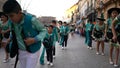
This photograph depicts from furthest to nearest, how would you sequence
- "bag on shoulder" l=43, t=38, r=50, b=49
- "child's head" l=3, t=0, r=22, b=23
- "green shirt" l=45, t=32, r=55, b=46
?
1. "green shirt" l=45, t=32, r=55, b=46
2. "bag on shoulder" l=43, t=38, r=50, b=49
3. "child's head" l=3, t=0, r=22, b=23

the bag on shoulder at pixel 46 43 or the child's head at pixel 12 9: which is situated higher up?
the child's head at pixel 12 9

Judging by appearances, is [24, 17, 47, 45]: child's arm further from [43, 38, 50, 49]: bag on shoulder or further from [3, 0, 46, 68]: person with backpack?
[43, 38, 50, 49]: bag on shoulder

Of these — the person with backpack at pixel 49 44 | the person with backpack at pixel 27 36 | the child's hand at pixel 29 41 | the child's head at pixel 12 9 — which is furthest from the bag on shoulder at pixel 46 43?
the child's head at pixel 12 9

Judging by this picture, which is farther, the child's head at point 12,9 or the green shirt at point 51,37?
the green shirt at point 51,37

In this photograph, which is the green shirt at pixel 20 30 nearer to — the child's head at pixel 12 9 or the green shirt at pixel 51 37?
the child's head at pixel 12 9

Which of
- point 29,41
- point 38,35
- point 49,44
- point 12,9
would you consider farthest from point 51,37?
point 12,9

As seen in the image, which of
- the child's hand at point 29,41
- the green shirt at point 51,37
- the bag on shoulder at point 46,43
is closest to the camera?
the child's hand at point 29,41

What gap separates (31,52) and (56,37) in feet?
21.4

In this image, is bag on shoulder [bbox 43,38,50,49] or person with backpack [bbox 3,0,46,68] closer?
person with backpack [bbox 3,0,46,68]

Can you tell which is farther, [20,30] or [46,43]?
[46,43]

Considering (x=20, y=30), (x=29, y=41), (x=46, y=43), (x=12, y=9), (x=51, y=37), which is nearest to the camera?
(x=12, y=9)

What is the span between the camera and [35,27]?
4.26 meters

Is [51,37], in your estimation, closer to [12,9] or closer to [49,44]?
[49,44]

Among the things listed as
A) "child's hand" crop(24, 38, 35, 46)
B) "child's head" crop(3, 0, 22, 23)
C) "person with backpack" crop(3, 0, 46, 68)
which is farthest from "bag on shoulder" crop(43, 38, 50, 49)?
"child's head" crop(3, 0, 22, 23)
